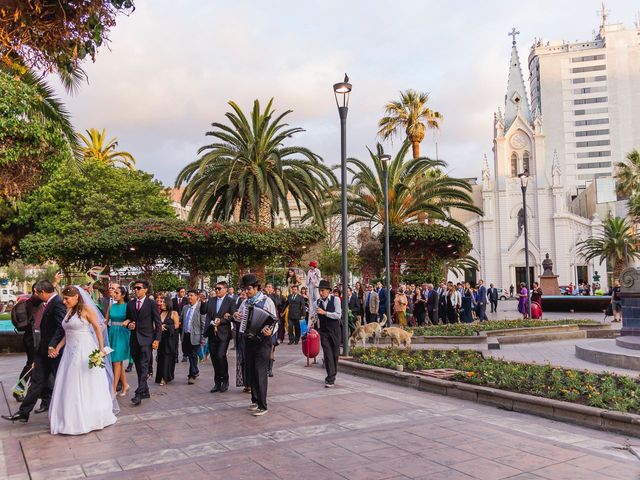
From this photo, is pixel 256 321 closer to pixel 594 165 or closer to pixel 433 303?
pixel 433 303

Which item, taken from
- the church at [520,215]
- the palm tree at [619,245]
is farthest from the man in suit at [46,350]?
the church at [520,215]

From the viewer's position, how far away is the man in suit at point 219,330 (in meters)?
9.45

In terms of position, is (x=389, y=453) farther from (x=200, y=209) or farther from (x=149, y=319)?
(x=200, y=209)

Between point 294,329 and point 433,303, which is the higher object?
point 433,303

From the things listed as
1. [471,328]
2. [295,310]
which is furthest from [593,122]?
[295,310]

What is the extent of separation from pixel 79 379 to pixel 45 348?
1030 mm

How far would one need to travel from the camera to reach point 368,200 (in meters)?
28.8

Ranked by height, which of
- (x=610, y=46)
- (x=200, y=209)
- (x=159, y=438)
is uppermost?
(x=610, y=46)

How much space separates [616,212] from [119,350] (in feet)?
268

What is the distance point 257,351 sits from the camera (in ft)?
25.2

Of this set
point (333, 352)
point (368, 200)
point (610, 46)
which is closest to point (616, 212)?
point (610, 46)

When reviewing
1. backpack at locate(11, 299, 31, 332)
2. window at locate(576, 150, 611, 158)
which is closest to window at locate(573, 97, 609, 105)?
window at locate(576, 150, 611, 158)

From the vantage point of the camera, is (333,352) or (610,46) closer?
(333,352)

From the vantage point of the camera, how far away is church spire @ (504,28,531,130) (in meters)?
76.9
